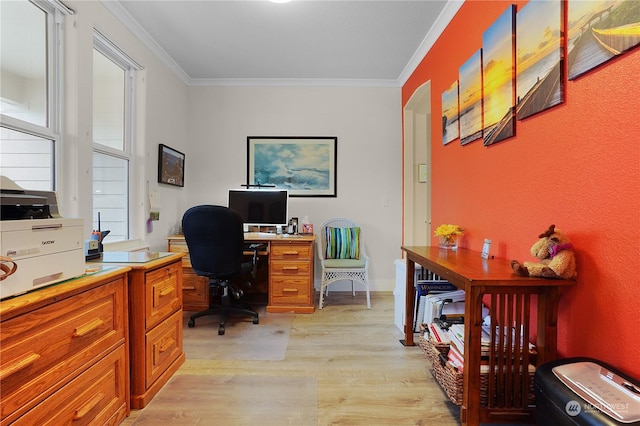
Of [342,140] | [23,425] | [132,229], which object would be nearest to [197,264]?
[132,229]

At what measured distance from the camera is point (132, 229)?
267 cm

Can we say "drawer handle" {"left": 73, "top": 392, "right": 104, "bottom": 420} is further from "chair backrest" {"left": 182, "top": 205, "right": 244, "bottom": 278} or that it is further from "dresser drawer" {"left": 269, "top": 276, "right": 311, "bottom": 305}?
"dresser drawer" {"left": 269, "top": 276, "right": 311, "bottom": 305}

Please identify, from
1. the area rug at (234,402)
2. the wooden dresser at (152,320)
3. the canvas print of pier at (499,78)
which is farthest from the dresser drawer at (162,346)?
the canvas print of pier at (499,78)

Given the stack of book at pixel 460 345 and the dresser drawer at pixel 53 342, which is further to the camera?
the stack of book at pixel 460 345

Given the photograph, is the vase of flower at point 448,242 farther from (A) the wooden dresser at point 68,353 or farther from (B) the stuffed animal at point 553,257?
(A) the wooden dresser at point 68,353

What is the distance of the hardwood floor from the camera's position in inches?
58.3

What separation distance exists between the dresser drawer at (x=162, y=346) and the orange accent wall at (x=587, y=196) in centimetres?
198

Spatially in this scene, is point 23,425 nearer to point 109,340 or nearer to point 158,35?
point 109,340

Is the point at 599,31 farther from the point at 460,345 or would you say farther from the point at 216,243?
the point at 216,243

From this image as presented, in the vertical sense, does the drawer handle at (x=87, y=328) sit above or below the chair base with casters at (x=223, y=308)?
above

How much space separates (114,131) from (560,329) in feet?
10.7

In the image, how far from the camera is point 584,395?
2.89 feet

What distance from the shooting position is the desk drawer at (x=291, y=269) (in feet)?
9.78

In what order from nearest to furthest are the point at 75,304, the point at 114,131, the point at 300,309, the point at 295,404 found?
the point at 75,304
the point at 295,404
the point at 114,131
the point at 300,309
